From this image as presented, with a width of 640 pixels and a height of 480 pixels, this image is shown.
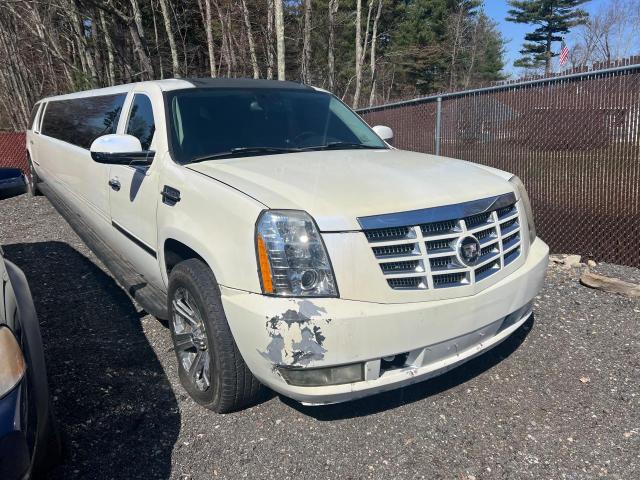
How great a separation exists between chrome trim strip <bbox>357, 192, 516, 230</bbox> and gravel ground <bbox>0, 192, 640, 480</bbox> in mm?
1142

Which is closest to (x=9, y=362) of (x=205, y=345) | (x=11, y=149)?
(x=205, y=345)

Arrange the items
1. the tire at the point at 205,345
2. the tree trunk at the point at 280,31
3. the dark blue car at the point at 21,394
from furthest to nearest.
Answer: the tree trunk at the point at 280,31 → the tire at the point at 205,345 → the dark blue car at the point at 21,394

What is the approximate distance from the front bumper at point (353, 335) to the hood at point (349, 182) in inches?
16.1

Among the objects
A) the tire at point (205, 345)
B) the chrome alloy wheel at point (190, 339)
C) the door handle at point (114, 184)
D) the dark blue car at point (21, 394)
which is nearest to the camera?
the dark blue car at point (21, 394)

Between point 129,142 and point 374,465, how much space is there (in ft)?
8.03

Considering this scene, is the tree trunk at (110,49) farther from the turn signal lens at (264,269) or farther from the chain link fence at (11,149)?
the turn signal lens at (264,269)

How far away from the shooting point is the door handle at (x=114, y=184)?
382 centimetres

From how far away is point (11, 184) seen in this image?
300cm

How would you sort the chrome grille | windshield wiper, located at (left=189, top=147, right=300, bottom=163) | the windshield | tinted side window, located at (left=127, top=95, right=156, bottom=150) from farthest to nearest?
tinted side window, located at (left=127, top=95, right=156, bottom=150)
the windshield
windshield wiper, located at (left=189, top=147, right=300, bottom=163)
the chrome grille

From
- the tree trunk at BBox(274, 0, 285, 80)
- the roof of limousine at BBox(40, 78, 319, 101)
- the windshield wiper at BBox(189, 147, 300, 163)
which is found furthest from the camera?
the tree trunk at BBox(274, 0, 285, 80)

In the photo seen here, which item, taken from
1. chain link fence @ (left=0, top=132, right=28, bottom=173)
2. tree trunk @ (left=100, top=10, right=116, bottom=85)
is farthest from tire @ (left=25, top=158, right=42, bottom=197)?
tree trunk @ (left=100, top=10, right=116, bottom=85)

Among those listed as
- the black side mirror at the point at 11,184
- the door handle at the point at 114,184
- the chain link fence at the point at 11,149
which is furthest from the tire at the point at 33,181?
the black side mirror at the point at 11,184

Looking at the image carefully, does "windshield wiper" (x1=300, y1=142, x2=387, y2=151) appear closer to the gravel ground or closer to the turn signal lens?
the turn signal lens

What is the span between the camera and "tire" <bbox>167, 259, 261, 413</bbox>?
8.27 feet
